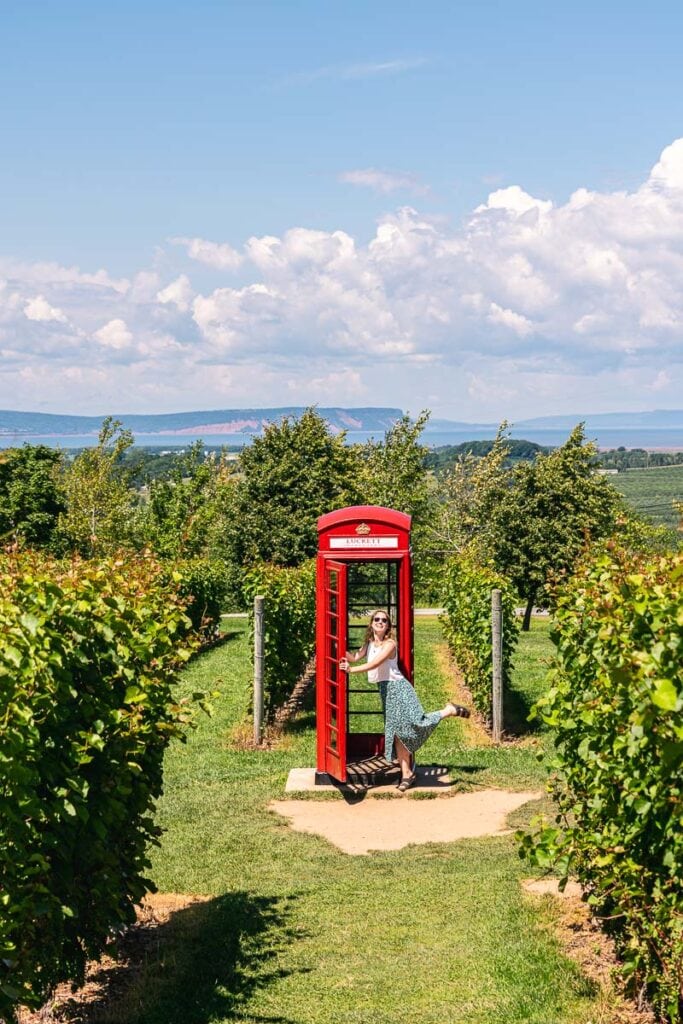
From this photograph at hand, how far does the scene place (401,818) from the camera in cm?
1204

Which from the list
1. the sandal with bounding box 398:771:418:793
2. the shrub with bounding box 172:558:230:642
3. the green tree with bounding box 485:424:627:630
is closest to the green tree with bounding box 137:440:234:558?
the shrub with bounding box 172:558:230:642

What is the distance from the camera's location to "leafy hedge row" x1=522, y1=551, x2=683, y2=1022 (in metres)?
5.40

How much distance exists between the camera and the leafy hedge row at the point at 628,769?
5.40m

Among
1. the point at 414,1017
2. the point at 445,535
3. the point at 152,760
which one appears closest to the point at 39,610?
the point at 152,760

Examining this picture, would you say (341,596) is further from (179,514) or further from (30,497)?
(30,497)

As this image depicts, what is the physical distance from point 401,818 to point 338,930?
3.51m

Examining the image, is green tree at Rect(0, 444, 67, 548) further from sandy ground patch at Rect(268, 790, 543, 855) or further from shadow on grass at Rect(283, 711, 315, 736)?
sandy ground patch at Rect(268, 790, 543, 855)

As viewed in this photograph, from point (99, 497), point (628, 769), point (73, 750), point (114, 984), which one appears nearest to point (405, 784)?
point (114, 984)

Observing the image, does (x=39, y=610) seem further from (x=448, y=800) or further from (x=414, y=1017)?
(x=448, y=800)

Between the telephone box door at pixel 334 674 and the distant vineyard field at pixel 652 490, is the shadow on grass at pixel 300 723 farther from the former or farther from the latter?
the distant vineyard field at pixel 652 490

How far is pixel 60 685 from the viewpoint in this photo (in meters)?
5.80

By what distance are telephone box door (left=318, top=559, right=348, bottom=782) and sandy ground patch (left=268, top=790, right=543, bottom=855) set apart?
0.55 m

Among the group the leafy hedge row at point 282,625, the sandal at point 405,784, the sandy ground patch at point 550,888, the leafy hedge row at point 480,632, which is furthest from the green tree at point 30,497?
the sandy ground patch at point 550,888

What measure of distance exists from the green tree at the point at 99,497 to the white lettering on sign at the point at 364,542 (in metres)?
27.9
